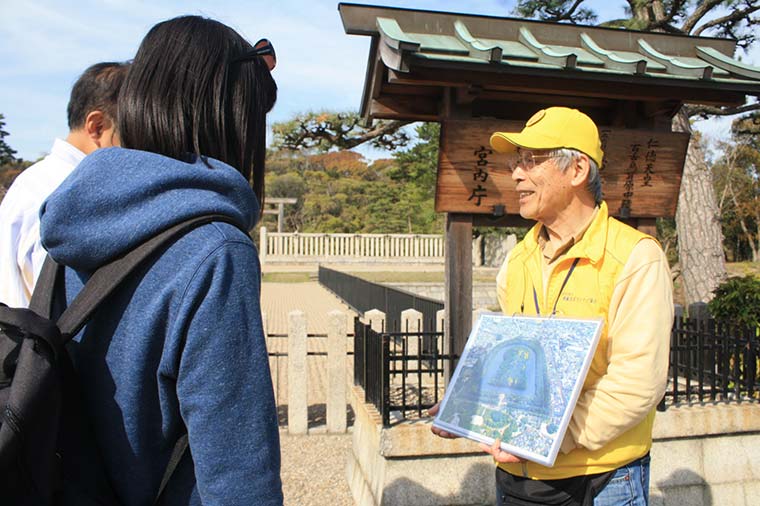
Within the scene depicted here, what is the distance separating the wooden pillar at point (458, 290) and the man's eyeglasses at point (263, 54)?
3.18 metres

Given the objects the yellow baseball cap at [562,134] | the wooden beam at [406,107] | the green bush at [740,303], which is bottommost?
the green bush at [740,303]

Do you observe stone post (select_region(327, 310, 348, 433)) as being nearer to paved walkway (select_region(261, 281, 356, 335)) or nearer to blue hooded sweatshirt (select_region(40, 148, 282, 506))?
blue hooded sweatshirt (select_region(40, 148, 282, 506))

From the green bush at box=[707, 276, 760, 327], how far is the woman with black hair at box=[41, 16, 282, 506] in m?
5.64

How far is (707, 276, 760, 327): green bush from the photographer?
5602 millimetres

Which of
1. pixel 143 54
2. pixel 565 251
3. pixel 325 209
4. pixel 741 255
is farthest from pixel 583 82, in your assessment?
pixel 325 209

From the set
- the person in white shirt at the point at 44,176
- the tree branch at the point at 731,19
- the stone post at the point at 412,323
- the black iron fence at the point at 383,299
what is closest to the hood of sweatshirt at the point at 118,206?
the person in white shirt at the point at 44,176

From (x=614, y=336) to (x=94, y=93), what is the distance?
1920 millimetres

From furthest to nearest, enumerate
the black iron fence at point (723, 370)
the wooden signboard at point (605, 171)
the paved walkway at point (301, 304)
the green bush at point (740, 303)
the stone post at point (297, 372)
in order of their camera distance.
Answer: the paved walkway at point (301, 304), the stone post at point (297, 372), the green bush at point (740, 303), the wooden signboard at point (605, 171), the black iron fence at point (723, 370)

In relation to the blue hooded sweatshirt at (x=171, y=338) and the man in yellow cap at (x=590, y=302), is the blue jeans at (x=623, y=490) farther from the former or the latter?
A: the blue hooded sweatshirt at (x=171, y=338)

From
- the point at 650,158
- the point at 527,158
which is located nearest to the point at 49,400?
the point at 527,158

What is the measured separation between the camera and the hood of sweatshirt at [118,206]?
1080 mm

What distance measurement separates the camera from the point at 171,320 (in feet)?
3.45

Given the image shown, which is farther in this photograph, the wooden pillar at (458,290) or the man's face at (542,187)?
the wooden pillar at (458,290)

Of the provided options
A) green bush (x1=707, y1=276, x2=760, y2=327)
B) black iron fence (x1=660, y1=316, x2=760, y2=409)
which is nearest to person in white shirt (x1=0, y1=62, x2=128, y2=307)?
black iron fence (x1=660, y1=316, x2=760, y2=409)
